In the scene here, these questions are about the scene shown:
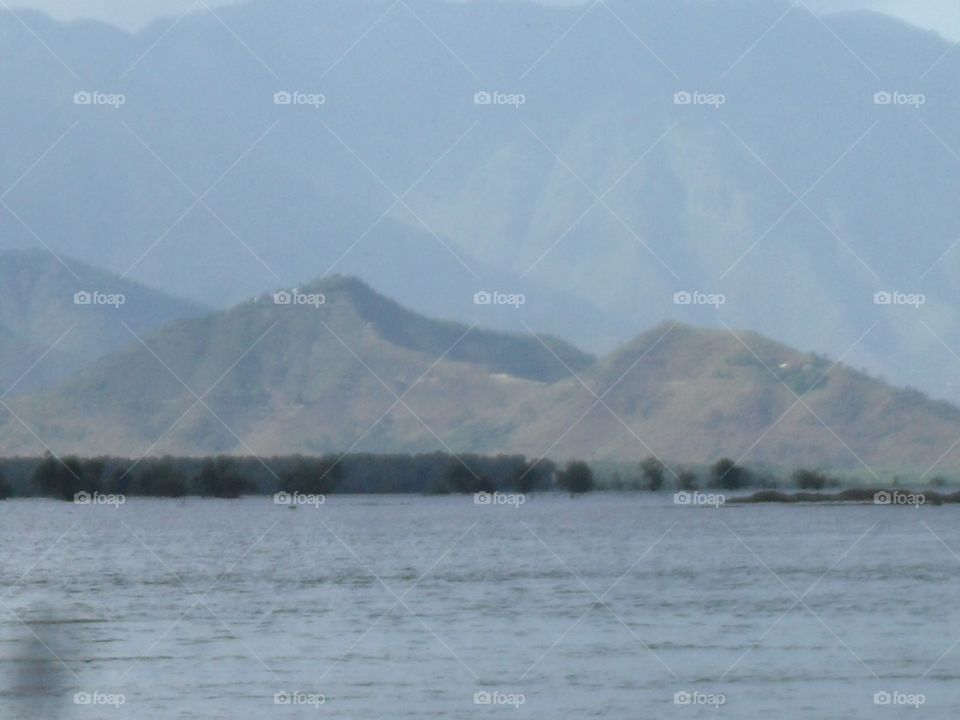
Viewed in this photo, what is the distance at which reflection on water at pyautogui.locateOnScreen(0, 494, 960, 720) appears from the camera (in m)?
32.2

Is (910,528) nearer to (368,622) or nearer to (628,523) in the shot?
(628,523)

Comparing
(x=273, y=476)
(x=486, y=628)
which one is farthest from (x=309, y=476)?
(x=486, y=628)

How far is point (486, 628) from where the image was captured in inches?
1737

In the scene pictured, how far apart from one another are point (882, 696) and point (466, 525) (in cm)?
8357

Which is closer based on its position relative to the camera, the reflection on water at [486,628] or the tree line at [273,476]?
the reflection on water at [486,628]

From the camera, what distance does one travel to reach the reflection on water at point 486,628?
32.2 metres

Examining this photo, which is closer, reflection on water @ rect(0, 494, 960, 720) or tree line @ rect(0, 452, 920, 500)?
reflection on water @ rect(0, 494, 960, 720)

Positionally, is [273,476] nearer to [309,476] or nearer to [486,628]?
[309,476]

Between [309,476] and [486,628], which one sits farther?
[309,476]

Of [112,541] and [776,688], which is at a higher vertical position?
[112,541]

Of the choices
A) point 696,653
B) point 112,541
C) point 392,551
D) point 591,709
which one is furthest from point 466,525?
point 591,709

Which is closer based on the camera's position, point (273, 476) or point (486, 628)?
point (486, 628)

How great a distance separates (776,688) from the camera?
33.5 meters

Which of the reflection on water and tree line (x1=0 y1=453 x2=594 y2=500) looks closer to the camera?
the reflection on water
